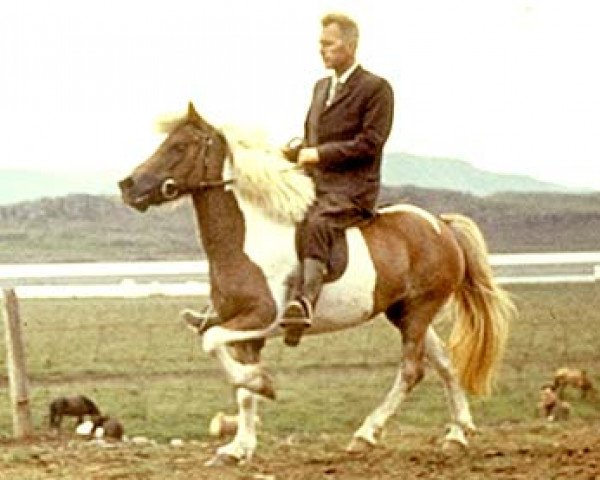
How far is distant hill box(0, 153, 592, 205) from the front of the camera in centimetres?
1775

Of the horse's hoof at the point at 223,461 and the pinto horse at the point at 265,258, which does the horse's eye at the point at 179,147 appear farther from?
the horse's hoof at the point at 223,461

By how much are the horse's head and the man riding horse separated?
1.44ft

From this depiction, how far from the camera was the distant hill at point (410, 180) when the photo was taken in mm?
17750

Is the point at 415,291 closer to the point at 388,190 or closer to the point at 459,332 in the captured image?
the point at 459,332

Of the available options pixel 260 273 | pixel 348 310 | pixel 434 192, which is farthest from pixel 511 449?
pixel 434 192

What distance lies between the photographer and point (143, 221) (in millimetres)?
20453

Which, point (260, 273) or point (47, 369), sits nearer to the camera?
point (260, 273)

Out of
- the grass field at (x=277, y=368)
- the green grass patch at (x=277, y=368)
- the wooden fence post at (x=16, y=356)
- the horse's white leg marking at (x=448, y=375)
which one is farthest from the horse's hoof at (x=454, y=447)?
the green grass patch at (x=277, y=368)

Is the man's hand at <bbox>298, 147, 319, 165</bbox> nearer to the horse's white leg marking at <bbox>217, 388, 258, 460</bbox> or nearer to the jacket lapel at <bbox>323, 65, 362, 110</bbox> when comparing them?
the jacket lapel at <bbox>323, 65, 362, 110</bbox>

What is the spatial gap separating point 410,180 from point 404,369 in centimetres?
1082

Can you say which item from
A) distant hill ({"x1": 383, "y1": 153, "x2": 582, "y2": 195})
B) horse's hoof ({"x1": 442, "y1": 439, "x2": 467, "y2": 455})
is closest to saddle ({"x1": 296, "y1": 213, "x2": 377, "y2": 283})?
horse's hoof ({"x1": 442, "y1": 439, "x2": 467, "y2": 455})

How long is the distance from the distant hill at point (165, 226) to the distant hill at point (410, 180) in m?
0.28

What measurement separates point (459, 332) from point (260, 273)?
1.45 metres

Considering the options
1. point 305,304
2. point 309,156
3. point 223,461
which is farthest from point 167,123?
point 223,461
